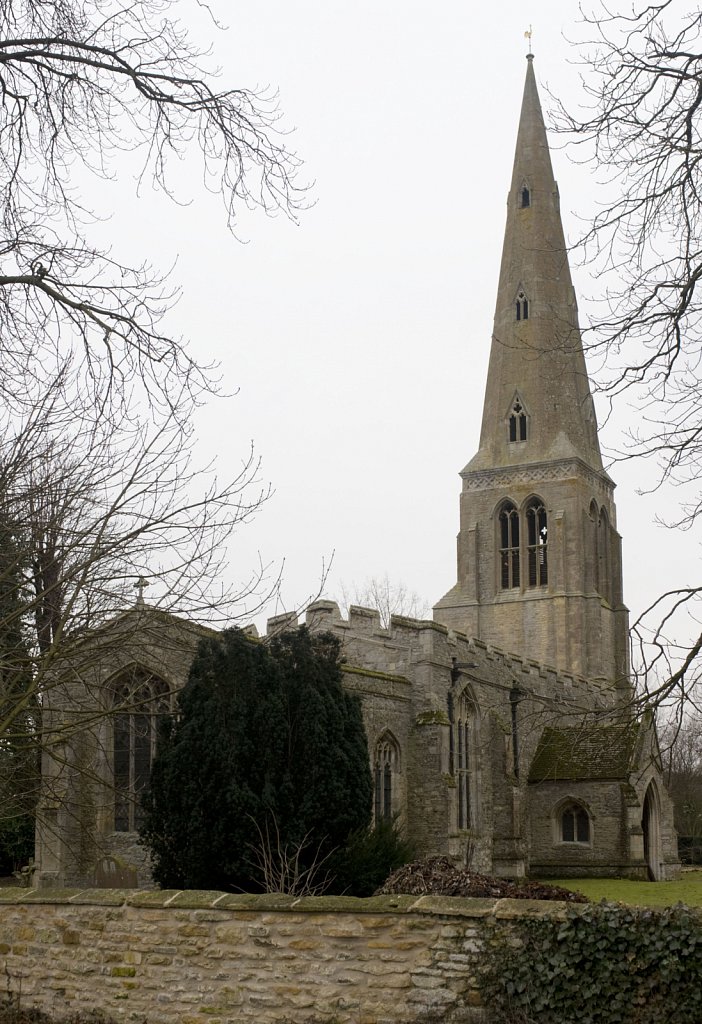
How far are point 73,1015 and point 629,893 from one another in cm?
1819

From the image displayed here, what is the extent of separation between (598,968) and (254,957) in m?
2.58

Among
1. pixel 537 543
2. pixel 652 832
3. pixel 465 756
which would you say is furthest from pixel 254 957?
pixel 537 543

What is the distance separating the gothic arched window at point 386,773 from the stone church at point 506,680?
0.05 m

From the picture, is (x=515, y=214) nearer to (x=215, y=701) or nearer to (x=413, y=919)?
(x=215, y=701)

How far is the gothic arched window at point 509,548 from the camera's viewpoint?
157ft

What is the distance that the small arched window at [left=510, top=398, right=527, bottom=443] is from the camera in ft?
160

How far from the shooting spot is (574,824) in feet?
107

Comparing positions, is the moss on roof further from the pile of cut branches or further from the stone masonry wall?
the stone masonry wall

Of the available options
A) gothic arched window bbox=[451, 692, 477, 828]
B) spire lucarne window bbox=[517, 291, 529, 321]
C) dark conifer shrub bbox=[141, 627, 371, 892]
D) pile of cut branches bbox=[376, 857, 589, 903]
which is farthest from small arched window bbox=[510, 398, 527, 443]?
pile of cut branches bbox=[376, 857, 589, 903]

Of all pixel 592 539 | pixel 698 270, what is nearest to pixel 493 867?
pixel 592 539

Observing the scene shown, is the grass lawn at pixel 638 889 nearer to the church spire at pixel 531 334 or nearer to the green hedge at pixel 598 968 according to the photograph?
the green hedge at pixel 598 968

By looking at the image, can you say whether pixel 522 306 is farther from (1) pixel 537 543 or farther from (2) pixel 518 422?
(1) pixel 537 543

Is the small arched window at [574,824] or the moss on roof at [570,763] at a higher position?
the moss on roof at [570,763]

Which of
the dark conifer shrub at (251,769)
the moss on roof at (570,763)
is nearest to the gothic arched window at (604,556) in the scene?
the moss on roof at (570,763)
